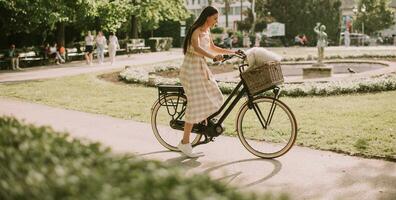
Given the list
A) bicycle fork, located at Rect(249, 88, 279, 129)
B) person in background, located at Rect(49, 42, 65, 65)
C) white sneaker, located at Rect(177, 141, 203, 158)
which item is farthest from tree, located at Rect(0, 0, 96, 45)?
bicycle fork, located at Rect(249, 88, 279, 129)

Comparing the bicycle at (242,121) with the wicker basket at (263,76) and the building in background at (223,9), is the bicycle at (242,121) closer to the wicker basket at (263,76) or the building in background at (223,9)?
the wicker basket at (263,76)

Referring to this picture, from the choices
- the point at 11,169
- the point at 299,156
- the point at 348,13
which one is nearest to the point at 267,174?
the point at 299,156

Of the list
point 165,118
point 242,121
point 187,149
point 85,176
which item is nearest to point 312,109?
point 165,118

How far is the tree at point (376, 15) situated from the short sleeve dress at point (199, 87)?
71.3m

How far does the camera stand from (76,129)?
28.9 ft

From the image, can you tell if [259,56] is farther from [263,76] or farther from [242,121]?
[242,121]

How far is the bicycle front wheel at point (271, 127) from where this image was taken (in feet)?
20.2

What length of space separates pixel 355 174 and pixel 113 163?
349 centimetres

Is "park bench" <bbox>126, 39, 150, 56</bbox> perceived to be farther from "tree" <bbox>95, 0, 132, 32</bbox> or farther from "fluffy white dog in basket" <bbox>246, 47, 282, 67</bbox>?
"fluffy white dog in basket" <bbox>246, 47, 282, 67</bbox>

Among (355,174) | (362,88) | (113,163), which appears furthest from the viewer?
(362,88)

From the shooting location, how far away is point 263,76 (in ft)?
19.5

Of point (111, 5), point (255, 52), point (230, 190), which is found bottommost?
point (230, 190)

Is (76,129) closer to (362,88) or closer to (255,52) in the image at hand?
(255,52)

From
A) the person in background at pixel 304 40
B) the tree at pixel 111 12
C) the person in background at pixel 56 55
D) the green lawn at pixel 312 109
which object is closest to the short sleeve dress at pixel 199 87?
the green lawn at pixel 312 109
